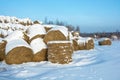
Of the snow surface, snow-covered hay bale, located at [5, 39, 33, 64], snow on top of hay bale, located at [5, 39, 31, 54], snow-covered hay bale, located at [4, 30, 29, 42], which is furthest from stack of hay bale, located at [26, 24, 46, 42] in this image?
the snow surface

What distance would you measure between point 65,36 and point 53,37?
0.64 meters

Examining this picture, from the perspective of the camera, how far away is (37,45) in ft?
39.6

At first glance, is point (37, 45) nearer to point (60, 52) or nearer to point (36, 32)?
point (36, 32)

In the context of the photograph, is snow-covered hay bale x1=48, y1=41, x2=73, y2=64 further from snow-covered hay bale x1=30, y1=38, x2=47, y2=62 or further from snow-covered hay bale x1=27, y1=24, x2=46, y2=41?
snow-covered hay bale x1=27, y1=24, x2=46, y2=41

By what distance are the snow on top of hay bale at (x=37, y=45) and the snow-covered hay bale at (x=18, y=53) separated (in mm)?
436

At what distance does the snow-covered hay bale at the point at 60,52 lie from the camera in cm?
1089

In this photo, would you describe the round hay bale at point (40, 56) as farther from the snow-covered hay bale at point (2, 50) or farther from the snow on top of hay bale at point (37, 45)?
the snow-covered hay bale at point (2, 50)

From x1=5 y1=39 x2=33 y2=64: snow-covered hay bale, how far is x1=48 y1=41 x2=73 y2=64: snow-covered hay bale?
96cm

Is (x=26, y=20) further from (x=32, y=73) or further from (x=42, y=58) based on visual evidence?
(x=32, y=73)

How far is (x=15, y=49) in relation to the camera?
1127 centimetres

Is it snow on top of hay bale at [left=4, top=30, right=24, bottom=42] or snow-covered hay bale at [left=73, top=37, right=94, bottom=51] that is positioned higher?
snow on top of hay bale at [left=4, top=30, right=24, bottom=42]

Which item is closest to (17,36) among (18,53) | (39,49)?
(39,49)

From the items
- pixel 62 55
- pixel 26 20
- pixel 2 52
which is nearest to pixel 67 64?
pixel 62 55

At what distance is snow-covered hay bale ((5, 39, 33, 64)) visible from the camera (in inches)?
440
